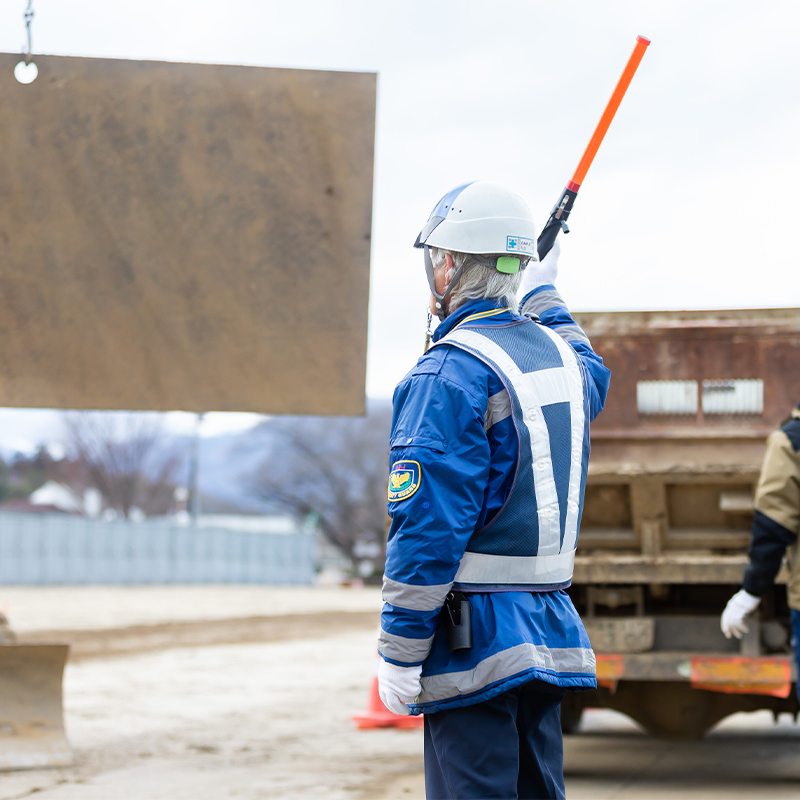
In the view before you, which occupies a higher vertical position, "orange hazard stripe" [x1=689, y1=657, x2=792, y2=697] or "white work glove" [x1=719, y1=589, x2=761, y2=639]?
"white work glove" [x1=719, y1=589, x2=761, y2=639]

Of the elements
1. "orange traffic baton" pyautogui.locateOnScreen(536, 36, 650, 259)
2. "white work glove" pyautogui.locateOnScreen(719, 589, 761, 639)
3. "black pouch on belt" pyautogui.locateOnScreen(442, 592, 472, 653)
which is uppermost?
"orange traffic baton" pyautogui.locateOnScreen(536, 36, 650, 259)

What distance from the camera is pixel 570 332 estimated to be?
3092mm

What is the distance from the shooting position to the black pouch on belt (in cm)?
245

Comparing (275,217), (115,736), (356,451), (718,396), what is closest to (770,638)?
(718,396)

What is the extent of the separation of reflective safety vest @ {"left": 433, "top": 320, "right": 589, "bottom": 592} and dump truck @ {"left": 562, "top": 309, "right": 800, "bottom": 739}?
3173mm

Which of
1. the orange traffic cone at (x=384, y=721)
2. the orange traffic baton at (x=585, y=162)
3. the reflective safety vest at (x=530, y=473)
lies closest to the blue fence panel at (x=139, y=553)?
the orange traffic cone at (x=384, y=721)

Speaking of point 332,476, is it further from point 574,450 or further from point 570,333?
point 574,450

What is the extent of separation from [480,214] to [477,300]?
8.4 inches

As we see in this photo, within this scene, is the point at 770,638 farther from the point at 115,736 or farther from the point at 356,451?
the point at 356,451

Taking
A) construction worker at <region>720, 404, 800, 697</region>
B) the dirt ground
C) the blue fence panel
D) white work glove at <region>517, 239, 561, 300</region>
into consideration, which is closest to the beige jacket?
construction worker at <region>720, 404, 800, 697</region>

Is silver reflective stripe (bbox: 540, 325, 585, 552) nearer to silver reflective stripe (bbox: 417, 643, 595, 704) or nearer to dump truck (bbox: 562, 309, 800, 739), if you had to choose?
silver reflective stripe (bbox: 417, 643, 595, 704)

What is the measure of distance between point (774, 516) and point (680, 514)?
1.18 m

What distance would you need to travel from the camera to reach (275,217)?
504 centimetres

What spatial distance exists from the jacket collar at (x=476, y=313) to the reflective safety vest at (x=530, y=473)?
0.04m
